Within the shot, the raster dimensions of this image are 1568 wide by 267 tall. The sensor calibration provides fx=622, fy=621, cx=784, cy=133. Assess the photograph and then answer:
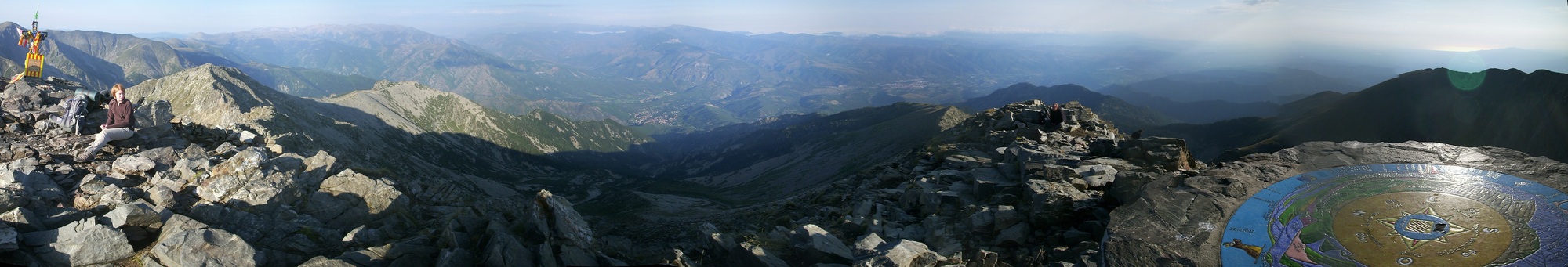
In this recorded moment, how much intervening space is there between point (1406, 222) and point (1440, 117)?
9712cm

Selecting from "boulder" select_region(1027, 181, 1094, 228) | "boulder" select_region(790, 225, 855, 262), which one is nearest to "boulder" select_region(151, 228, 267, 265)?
"boulder" select_region(790, 225, 855, 262)

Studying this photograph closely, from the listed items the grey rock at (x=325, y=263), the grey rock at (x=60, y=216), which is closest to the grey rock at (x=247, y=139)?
the grey rock at (x=60, y=216)

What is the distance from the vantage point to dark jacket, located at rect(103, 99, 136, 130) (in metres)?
19.1

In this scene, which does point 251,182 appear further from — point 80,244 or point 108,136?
point 80,244

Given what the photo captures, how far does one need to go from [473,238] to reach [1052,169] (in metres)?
18.1

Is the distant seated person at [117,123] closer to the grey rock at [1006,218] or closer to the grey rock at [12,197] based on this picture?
the grey rock at [12,197]

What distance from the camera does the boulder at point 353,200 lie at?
18141mm

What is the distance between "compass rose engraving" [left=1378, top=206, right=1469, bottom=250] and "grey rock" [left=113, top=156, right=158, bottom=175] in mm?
30266

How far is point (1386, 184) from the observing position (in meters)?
13.7

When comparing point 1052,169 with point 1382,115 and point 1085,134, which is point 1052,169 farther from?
point 1382,115

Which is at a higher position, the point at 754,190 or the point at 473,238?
the point at 473,238

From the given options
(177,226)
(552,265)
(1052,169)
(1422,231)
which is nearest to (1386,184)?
(1422,231)

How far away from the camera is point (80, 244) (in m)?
11.6

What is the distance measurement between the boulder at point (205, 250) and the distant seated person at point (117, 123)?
Result: 1095 centimetres
